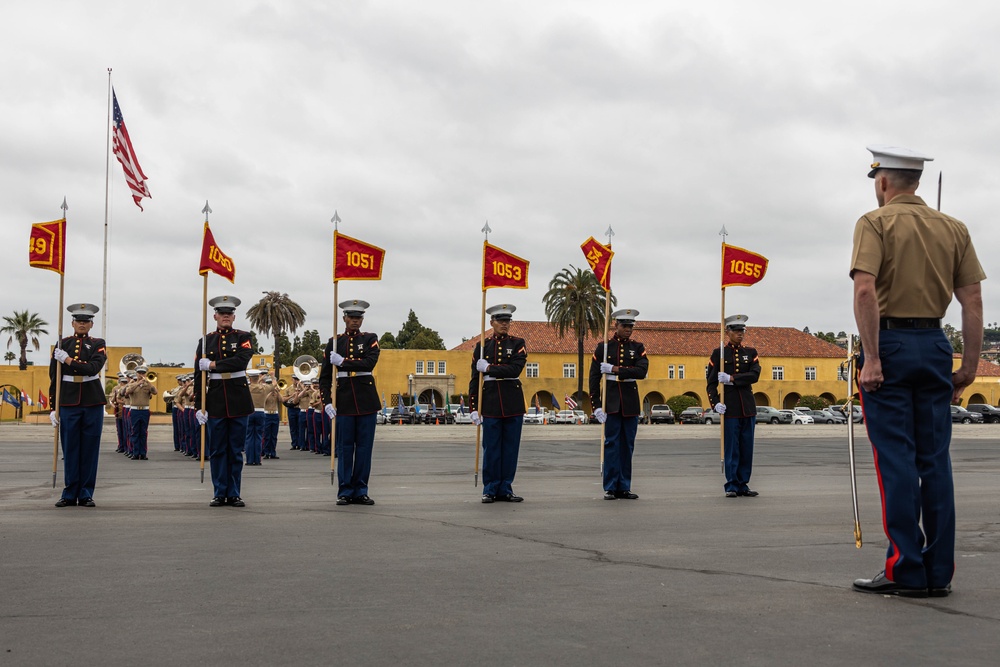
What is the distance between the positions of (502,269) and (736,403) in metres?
3.53

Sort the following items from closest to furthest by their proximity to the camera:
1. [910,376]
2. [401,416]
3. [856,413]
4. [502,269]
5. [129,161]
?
[910,376] → [502,269] → [129,161] → [856,413] → [401,416]

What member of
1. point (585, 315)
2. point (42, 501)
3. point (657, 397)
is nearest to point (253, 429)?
point (42, 501)

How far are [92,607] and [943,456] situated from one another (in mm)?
4558

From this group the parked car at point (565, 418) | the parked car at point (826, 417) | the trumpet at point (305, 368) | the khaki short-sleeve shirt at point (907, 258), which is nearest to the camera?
the khaki short-sleeve shirt at point (907, 258)

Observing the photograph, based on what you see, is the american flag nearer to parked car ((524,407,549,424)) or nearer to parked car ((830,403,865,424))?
parked car ((830,403,865,424))

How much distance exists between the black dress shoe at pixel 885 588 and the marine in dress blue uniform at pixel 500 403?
21.7 feet

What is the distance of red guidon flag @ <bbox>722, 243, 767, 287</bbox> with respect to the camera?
15.7 m

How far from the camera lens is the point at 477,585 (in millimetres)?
5992

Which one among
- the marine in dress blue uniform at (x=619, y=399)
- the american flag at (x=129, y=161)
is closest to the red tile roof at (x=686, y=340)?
the american flag at (x=129, y=161)

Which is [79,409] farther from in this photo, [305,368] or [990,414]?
[990,414]

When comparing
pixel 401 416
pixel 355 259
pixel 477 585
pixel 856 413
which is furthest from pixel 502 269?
pixel 401 416

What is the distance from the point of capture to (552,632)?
478 cm

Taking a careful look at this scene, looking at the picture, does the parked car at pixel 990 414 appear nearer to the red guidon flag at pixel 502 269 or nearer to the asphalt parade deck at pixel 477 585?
the red guidon flag at pixel 502 269

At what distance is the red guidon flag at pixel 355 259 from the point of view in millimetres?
13828
